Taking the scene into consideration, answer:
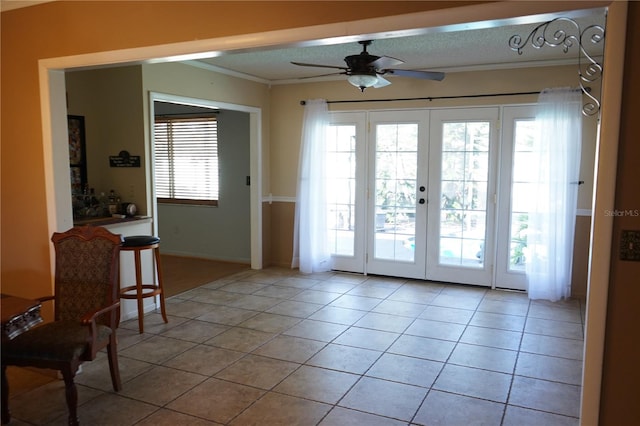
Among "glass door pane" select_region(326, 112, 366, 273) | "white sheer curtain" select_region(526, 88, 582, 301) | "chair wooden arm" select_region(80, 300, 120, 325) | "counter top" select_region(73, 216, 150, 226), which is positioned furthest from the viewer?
"glass door pane" select_region(326, 112, 366, 273)

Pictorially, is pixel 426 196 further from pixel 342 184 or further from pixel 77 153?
pixel 77 153

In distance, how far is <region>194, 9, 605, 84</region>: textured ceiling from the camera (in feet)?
13.5

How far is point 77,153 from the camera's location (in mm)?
4945

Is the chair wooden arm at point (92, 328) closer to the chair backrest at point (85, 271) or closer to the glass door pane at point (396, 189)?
the chair backrest at point (85, 271)

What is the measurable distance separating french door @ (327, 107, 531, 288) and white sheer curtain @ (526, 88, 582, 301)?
26 cm

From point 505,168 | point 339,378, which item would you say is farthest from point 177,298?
point 505,168

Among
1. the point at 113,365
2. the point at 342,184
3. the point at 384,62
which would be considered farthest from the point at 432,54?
the point at 113,365

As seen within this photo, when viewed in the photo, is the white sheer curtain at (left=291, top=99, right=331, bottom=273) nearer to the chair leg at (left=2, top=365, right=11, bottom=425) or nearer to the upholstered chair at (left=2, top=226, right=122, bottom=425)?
the upholstered chair at (left=2, top=226, right=122, bottom=425)

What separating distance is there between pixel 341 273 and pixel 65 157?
12.4 feet

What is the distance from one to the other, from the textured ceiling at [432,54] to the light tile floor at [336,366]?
2410 mm

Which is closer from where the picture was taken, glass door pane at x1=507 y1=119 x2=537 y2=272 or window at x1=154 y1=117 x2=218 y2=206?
glass door pane at x1=507 y1=119 x2=537 y2=272

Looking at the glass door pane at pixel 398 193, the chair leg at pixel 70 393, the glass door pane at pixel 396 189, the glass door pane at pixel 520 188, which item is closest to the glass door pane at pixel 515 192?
the glass door pane at pixel 520 188

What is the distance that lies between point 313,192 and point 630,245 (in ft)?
14.7

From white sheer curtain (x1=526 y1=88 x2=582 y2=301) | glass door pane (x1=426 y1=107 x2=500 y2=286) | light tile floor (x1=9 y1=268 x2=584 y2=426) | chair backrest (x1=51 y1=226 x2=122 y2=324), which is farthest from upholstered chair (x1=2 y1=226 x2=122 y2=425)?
white sheer curtain (x1=526 y1=88 x2=582 y2=301)
